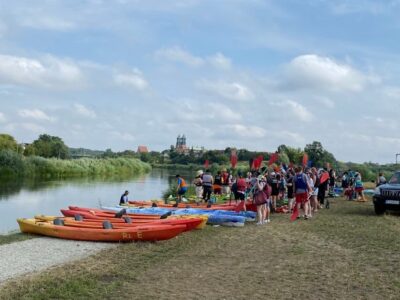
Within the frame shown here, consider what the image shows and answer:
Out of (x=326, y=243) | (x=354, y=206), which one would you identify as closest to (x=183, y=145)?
(x=354, y=206)

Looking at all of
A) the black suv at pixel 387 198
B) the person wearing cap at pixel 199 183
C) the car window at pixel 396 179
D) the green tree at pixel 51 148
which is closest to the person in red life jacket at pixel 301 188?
the black suv at pixel 387 198

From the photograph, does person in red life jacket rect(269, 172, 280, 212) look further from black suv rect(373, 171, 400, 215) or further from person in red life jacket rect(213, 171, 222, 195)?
person in red life jacket rect(213, 171, 222, 195)

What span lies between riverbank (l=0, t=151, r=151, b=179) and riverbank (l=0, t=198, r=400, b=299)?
37735 mm

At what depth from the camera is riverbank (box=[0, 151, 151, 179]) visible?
148 feet

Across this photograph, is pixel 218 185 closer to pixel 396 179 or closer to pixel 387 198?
pixel 396 179

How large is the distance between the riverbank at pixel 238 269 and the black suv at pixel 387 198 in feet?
11.5

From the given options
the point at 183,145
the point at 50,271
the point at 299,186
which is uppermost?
the point at 183,145

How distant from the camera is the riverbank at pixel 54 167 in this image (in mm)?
45250

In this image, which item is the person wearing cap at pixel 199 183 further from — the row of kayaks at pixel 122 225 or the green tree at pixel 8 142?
the green tree at pixel 8 142

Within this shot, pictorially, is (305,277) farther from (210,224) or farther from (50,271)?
(210,224)

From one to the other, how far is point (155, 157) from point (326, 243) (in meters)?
99.4

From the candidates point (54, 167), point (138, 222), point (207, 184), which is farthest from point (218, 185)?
point (54, 167)

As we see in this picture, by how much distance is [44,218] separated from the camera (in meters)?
12.3

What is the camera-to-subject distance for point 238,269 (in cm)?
762
